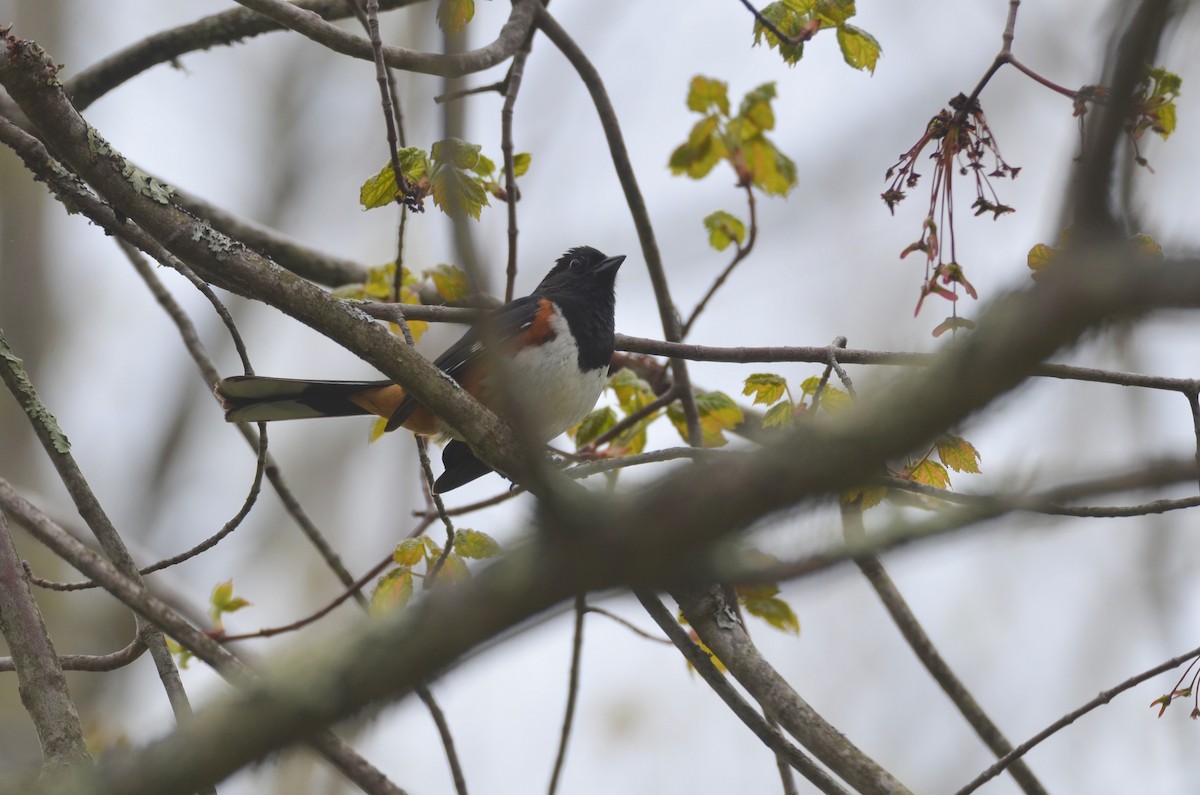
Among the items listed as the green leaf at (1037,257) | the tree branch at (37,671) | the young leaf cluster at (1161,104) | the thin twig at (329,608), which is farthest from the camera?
the thin twig at (329,608)

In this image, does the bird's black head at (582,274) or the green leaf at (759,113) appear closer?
the green leaf at (759,113)

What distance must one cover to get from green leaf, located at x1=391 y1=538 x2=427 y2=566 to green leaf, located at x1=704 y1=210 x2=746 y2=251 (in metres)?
1.75

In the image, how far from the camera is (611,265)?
15.0ft

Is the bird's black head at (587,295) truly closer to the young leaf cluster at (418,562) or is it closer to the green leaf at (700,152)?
the green leaf at (700,152)

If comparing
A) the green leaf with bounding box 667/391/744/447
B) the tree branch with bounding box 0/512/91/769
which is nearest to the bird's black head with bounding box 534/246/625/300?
the green leaf with bounding box 667/391/744/447

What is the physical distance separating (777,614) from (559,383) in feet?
3.74

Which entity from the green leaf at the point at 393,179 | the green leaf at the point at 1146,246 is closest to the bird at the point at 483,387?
the green leaf at the point at 393,179

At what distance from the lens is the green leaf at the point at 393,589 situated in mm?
3092

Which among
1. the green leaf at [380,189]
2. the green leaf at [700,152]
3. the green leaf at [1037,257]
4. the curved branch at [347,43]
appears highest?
the green leaf at [700,152]

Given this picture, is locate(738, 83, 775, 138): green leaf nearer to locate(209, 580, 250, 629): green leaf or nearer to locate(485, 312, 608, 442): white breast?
locate(485, 312, 608, 442): white breast

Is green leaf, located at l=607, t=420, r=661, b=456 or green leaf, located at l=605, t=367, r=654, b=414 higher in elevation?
green leaf, located at l=605, t=367, r=654, b=414

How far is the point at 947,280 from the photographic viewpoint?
289 cm

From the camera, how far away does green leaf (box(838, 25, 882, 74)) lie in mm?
3236

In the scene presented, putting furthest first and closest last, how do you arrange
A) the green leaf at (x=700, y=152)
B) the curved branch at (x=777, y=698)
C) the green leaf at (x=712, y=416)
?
1. the green leaf at (x=700, y=152)
2. the green leaf at (x=712, y=416)
3. the curved branch at (x=777, y=698)
